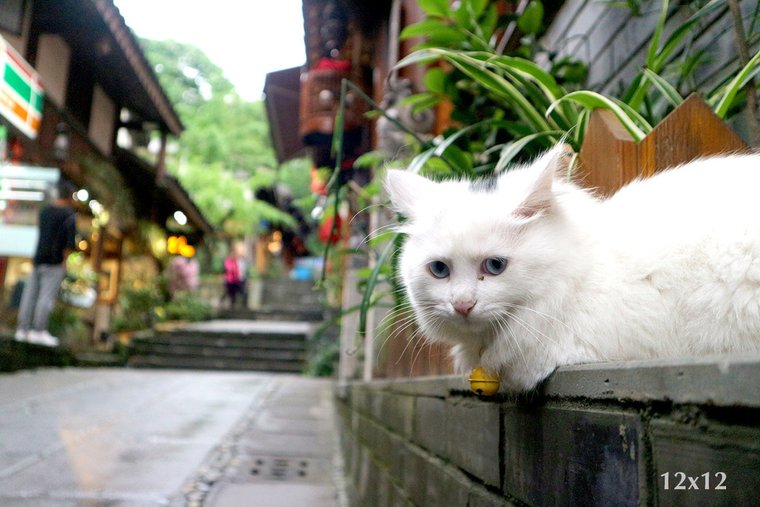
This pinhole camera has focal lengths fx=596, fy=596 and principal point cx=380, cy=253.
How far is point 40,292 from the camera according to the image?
8.17 metres

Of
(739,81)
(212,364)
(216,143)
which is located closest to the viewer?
(739,81)

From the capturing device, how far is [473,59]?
1750 millimetres

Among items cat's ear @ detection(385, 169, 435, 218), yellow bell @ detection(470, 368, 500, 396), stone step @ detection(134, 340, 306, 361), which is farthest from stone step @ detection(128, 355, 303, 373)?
yellow bell @ detection(470, 368, 500, 396)

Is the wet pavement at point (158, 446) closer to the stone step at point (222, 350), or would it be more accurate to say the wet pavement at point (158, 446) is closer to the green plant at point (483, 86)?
the green plant at point (483, 86)

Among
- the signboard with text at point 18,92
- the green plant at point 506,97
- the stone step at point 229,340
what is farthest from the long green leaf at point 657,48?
the stone step at point 229,340

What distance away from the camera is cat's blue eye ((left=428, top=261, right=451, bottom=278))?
1.18m

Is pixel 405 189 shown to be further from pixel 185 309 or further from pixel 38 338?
pixel 185 309

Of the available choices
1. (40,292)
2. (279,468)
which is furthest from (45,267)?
(279,468)

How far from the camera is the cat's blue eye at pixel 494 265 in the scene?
3.61 ft

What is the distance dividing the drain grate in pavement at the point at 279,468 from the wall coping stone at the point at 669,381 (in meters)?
2.93

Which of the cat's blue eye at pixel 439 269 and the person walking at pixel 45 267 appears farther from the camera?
the person walking at pixel 45 267

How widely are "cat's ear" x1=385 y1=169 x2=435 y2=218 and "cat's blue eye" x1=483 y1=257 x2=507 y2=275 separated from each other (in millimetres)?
270

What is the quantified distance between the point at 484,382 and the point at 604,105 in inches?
30.0

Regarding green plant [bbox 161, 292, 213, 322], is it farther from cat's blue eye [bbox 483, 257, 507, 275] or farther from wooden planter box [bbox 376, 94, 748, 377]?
cat's blue eye [bbox 483, 257, 507, 275]
